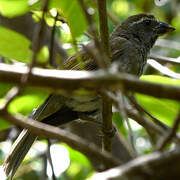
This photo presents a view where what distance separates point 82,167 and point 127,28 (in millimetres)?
1650

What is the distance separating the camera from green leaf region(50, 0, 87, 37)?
8.18 feet

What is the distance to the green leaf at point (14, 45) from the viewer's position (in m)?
2.31

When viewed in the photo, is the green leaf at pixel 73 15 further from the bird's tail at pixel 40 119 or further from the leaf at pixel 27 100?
the bird's tail at pixel 40 119

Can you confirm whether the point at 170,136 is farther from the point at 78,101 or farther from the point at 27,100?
the point at 78,101

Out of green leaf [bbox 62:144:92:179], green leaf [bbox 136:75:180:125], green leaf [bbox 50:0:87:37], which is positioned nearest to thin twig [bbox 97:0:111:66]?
green leaf [bbox 50:0:87:37]

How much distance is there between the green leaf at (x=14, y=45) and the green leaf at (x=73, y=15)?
27 centimetres

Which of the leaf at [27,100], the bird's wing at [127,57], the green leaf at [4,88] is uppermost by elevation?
the leaf at [27,100]

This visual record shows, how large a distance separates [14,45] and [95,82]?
3.89 feet

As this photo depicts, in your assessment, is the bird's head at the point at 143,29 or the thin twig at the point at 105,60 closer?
the thin twig at the point at 105,60

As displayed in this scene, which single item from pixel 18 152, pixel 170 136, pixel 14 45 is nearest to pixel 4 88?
pixel 14 45

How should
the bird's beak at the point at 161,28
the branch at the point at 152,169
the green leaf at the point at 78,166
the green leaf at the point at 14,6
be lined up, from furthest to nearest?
the green leaf at the point at 78,166, the bird's beak at the point at 161,28, the green leaf at the point at 14,6, the branch at the point at 152,169

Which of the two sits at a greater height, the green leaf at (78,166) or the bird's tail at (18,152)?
the bird's tail at (18,152)

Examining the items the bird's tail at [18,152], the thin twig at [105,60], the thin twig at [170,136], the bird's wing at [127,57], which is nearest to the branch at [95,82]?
the thin twig at [170,136]

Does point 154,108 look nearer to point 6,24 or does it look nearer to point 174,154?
point 174,154
